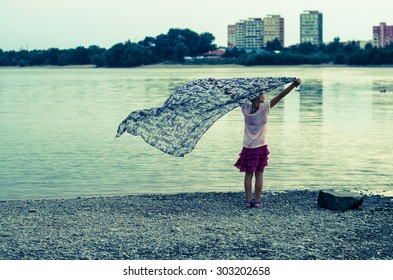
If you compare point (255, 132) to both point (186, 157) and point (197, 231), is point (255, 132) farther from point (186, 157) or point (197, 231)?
point (186, 157)

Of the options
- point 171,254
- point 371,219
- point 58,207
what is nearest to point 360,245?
point 371,219

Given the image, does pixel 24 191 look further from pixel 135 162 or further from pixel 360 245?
pixel 360 245

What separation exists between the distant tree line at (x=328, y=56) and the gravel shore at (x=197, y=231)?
161130mm

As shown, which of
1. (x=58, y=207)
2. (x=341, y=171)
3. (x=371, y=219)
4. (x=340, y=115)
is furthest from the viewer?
(x=340, y=115)

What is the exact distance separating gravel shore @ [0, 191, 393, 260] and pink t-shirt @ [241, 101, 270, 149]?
113cm

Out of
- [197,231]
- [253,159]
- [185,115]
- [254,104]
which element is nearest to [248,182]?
[253,159]

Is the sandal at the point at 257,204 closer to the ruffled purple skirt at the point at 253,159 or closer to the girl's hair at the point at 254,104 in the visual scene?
the ruffled purple skirt at the point at 253,159

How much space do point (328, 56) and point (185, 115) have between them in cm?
18398

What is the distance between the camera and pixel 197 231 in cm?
1056

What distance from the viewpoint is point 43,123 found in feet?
130

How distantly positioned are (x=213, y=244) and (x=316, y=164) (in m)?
12.9

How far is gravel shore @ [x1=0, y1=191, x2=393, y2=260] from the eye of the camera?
9430 millimetres

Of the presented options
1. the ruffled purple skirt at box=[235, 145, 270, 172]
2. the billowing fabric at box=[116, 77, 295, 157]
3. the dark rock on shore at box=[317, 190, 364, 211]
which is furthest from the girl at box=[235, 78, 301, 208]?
the dark rock on shore at box=[317, 190, 364, 211]

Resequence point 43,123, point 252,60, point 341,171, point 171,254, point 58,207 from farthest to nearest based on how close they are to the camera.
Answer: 1. point 252,60
2. point 43,123
3. point 341,171
4. point 58,207
5. point 171,254
